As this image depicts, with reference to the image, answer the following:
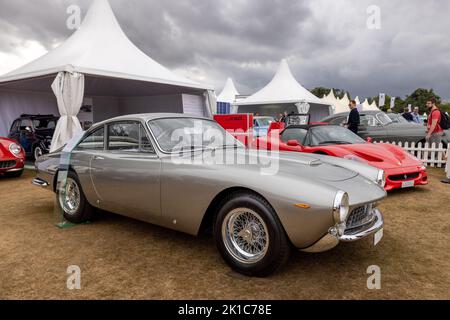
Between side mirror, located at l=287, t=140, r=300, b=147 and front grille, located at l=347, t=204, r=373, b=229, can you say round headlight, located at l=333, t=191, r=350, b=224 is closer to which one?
front grille, located at l=347, t=204, r=373, b=229

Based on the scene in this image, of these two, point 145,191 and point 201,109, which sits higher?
point 201,109

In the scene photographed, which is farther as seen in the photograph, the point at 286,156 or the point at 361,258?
the point at 286,156

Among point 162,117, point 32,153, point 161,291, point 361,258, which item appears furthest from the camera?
point 32,153

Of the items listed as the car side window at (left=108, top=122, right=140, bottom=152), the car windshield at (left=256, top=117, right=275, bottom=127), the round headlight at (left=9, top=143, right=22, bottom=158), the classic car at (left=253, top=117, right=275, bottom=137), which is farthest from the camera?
the car windshield at (left=256, top=117, right=275, bottom=127)

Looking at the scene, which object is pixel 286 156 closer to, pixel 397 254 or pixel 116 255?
pixel 397 254

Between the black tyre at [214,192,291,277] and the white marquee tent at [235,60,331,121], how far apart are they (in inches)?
748

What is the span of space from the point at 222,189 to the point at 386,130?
313 inches

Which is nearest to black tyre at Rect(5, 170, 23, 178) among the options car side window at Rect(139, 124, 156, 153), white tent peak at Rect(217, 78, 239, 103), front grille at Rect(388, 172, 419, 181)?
car side window at Rect(139, 124, 156, 153)

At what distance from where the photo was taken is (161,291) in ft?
8.01

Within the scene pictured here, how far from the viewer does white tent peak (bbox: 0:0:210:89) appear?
859 centimetres

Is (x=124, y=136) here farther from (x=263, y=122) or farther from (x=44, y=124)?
(x=263, y=122)
